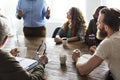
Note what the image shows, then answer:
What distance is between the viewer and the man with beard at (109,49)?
1.85 meters

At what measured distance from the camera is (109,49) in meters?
1.85

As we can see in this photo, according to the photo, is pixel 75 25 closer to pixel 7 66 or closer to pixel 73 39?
pixel 73 39

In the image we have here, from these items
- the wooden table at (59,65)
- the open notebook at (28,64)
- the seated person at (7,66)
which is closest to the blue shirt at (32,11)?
the wooden table at (59,65)

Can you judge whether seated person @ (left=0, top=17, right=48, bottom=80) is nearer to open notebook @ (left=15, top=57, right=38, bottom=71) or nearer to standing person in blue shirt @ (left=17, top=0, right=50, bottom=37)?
open notebook @ (left=15, top=57, right=38, bottom=71)

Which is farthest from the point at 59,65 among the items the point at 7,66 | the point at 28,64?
the point at 7,66

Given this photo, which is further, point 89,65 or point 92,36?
point 92,36

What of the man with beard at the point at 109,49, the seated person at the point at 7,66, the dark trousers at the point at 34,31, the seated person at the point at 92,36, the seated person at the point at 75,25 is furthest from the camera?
the dark trousers at the point at 34,31

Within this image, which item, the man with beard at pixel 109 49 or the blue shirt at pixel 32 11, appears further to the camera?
the blue shirt at pixel 32 11

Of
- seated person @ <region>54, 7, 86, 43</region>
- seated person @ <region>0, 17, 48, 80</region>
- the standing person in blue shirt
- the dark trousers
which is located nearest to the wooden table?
seated person @ <region>54, 7, 86, 43</region>

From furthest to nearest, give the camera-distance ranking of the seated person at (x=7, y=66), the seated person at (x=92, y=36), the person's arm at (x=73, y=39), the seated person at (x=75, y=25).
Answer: the seated person at (x=75, y=25) → the person's arm at (x=73, y=39) → the seated person at (x=92, y=36) → the seated person at (x=7, y=66)

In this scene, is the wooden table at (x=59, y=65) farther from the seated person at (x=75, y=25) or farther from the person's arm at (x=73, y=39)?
the seated person at (x=75, y=25)

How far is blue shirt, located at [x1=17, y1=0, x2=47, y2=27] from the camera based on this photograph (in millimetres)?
3836

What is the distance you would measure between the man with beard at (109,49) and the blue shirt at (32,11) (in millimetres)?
1971

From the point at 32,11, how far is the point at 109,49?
87.7 inches
